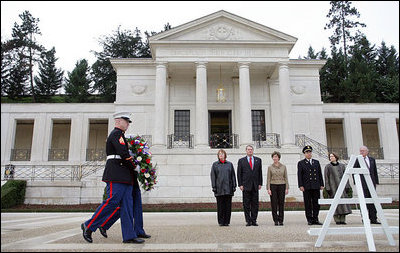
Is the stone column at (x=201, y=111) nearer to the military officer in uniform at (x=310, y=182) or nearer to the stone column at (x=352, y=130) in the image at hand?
the military officer in uniform at (x=310, y=182)

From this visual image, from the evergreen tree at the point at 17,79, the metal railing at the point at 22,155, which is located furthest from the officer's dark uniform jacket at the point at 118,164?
the evergreen tree at the point at 17,79

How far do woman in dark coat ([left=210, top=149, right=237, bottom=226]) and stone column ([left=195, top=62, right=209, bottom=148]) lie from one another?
1196 centimetres

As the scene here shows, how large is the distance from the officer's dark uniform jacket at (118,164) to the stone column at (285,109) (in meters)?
17.6

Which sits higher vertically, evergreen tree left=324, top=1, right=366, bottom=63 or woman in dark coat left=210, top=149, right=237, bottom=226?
evergreen tree left=324, top=1, right=366, bottom=63

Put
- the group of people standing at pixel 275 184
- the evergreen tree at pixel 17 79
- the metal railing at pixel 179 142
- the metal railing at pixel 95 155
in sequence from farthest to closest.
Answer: the evergreen tree at pixel 17 79 → the metal railing at pixel 95 155 → the metal railing at pixel 179 142 → the group of people standing at pixel 275 184

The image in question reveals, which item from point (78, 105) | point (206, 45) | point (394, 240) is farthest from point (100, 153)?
point (394, 240)

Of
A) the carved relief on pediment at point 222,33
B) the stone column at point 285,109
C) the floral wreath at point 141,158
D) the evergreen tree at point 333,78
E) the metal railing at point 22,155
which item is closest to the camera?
the floral wreath at point 141,158

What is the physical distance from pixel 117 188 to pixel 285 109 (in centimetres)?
1894

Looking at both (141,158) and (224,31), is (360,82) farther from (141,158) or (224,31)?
(141,158)

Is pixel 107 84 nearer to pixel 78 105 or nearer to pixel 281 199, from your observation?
pixel 78 105

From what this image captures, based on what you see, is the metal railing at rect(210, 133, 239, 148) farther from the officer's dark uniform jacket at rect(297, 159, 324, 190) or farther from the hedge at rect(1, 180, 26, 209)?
the officer's dark uniform jacket at rect(297, 159, 324, 190)

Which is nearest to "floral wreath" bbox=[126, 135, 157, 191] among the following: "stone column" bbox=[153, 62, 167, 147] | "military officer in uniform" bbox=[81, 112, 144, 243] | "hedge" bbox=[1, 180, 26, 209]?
"military officer in uniform" bbox=[81, 112, 144, 243]

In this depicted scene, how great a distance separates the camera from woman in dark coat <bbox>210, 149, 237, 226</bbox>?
8.18 metres

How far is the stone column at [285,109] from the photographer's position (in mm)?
21719
